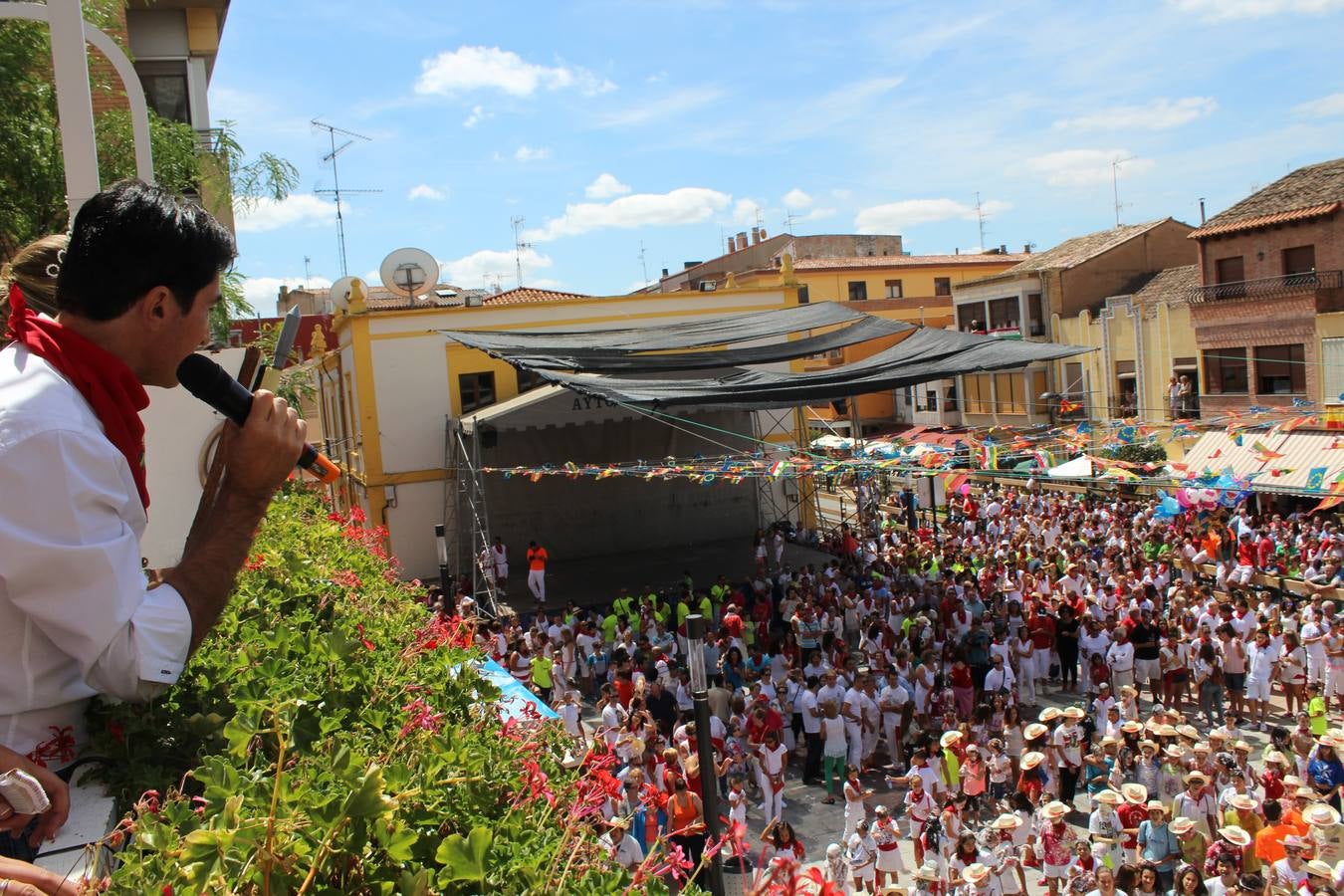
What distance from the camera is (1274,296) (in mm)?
27062

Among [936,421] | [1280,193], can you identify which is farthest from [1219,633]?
[936,421]

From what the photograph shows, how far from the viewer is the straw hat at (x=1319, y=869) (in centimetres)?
717

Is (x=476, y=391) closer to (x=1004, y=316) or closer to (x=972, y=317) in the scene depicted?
(x=1004, y=316)

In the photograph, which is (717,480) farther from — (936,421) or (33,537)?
(33,537)

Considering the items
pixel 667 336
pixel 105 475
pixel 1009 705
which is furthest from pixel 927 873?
pixel 667 336

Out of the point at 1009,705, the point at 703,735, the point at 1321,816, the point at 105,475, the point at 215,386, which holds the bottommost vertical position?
the point at 1009,705

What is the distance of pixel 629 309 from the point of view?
25.5 meters

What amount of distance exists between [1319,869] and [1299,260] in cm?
2455

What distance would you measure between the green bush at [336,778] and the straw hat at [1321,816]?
24.6ft

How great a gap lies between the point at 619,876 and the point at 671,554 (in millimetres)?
23610

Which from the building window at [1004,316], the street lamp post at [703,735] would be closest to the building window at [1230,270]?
the building window at [1004,316]

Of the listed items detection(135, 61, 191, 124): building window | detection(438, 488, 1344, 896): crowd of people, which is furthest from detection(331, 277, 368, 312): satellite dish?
detection(438, 488, 1344, 896): crowd of people

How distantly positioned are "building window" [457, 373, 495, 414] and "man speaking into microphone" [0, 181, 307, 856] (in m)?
22.9

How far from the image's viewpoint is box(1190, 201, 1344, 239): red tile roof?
26.0 metres
